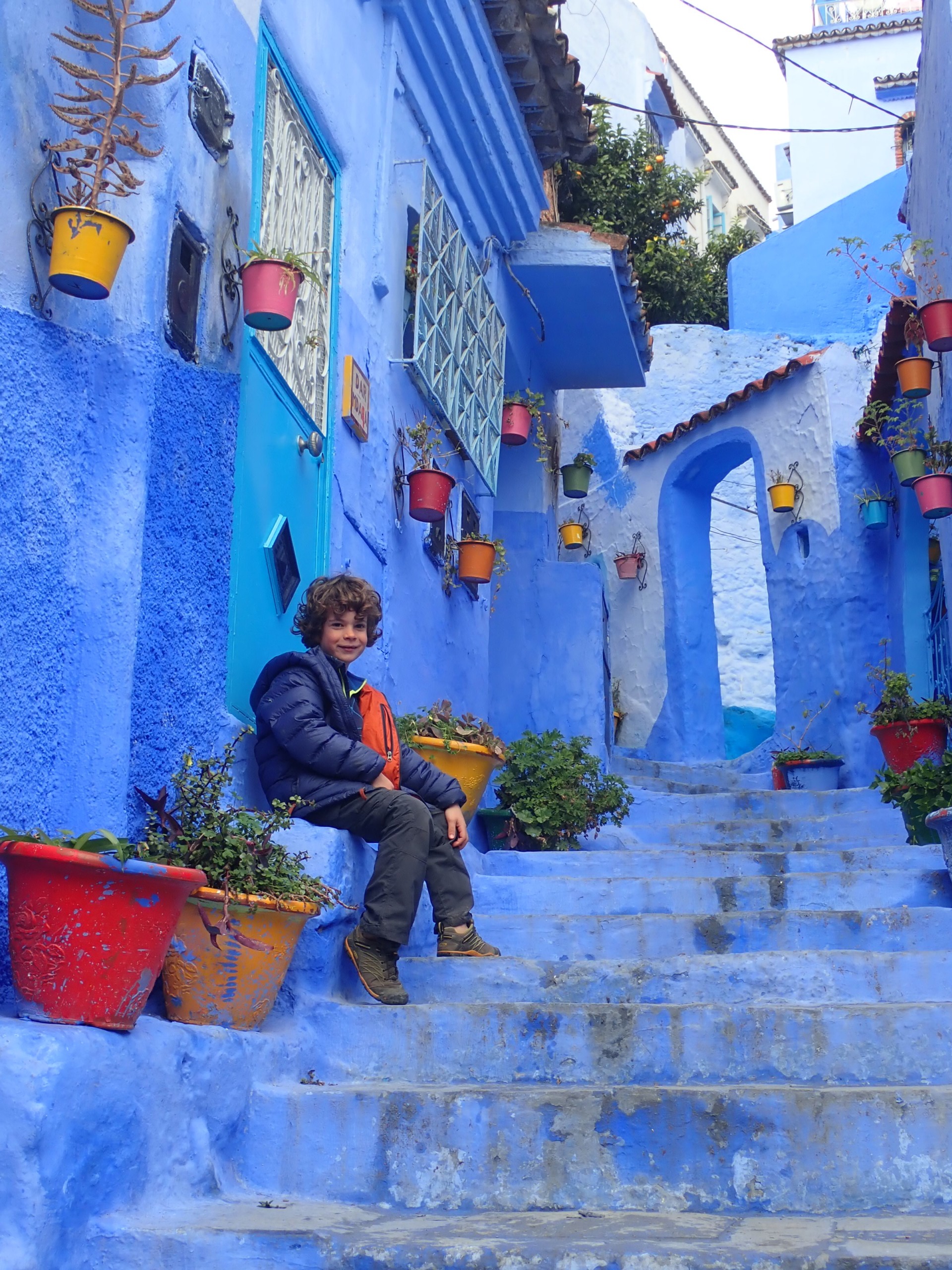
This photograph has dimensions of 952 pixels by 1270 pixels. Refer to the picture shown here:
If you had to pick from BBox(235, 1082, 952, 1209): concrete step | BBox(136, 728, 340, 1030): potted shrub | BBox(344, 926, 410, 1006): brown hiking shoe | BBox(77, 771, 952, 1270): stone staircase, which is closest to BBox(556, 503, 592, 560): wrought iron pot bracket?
BBox(77, 771, 952, 1270): stone staircase

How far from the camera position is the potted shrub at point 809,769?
30.4 ft

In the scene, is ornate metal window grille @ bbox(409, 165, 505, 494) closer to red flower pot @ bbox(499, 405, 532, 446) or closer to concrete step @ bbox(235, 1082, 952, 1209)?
red flower pot @ bbox(499, 405, 532, 446)

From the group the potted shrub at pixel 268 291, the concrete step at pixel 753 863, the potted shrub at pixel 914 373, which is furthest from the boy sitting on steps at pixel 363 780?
the potted shrub at pixel 914 373

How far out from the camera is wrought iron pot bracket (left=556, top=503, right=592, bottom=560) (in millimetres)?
13234

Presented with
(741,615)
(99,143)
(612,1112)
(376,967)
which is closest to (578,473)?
(741,615)

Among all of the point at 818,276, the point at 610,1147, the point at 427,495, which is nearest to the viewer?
the point at 610,1147

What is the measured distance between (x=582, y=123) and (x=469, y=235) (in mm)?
1059

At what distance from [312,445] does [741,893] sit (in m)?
2.36

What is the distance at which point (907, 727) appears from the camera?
7.16m

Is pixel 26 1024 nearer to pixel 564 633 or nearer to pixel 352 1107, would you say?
pixel 352 1107

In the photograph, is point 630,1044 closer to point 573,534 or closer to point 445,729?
point 445,729

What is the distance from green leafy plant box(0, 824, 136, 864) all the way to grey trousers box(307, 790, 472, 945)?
114cm

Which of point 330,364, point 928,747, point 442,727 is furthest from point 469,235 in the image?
point 928,747

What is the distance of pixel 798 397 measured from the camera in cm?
1117
